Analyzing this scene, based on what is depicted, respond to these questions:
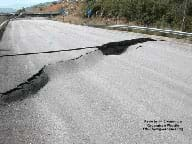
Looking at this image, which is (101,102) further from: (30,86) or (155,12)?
(155,12)

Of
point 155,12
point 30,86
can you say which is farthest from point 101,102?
point 155,12

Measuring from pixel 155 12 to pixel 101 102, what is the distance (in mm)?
34114

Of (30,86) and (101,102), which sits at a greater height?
(101,102)

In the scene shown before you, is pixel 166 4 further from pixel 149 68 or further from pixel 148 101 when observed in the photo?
pixel 148 101

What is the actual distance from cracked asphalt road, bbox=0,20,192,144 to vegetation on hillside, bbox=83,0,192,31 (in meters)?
19.4

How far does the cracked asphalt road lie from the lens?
6444 mm

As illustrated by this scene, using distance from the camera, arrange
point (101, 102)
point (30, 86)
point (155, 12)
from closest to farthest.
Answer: point (101, 102) < point (30, 86) < point (155, 12)

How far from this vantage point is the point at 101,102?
8.26 m

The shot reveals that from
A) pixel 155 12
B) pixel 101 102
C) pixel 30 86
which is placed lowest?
pixel 30 86

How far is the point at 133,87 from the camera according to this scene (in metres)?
9.53

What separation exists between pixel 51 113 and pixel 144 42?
12.1m

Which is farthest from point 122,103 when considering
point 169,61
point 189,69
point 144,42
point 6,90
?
point 144,42

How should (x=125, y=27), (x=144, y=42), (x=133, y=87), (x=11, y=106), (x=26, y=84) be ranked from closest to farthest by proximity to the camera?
(x=11, y=106) → (x=133, y=87) → (x=26, y=84) → (x=144, y=42) → (x=125, y=27)

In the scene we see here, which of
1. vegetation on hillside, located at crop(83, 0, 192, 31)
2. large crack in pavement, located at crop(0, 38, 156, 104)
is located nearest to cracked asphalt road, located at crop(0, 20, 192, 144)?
large crack in pavement, located at crop(0, 38, 156, 104)
